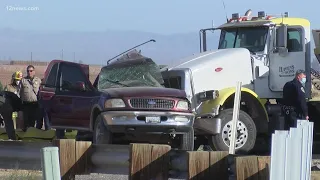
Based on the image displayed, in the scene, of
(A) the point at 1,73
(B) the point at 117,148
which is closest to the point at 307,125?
(B) the point at 117,148

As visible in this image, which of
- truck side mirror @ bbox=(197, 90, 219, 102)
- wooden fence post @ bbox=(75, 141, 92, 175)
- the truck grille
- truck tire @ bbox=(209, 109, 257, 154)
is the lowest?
truck tire @ bbox=(209, 109, 257, 154)

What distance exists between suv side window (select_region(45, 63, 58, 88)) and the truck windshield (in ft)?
13.6

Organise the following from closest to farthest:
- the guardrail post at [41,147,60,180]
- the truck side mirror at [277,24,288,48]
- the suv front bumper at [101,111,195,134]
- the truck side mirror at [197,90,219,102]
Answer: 1. the guardrail post at [41,147,60,180]
2. the suv front bumper at [101,111,195,134]
3. the truck side mirror at [197,90,219,102]
4. the truck side mirror at [277,24,288,48]

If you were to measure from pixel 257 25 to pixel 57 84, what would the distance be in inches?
185

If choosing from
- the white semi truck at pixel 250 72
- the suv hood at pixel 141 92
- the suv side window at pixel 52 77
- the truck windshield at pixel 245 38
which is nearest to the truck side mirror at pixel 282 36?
the white semi truck at pixel 250 72

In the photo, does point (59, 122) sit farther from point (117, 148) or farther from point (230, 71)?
point (117, 148)

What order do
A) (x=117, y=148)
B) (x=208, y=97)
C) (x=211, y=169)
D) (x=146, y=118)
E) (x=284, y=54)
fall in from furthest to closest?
(x=284, y=54) → (x=208, y=97) → (x=146, y=118) → (x=117, y=148) → (x=211, y=169)

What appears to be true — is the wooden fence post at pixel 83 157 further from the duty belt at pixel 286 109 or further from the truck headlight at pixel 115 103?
the duty belt at pixel 286 109

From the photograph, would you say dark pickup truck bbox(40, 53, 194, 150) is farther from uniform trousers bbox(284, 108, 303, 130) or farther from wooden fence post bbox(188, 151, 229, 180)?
wooden fence post bbox(188, 151, 229, 180)

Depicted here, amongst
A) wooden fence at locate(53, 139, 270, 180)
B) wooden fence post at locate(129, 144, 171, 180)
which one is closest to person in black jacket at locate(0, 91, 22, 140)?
wooden fence at locate(53, 139, 270, 180)

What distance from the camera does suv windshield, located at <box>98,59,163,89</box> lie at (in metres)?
13.3

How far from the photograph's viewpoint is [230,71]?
15117 millimetres

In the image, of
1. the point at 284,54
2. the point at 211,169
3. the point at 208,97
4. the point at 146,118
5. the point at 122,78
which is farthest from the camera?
the point at 284,54

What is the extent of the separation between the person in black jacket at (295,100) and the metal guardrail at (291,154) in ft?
29.7
